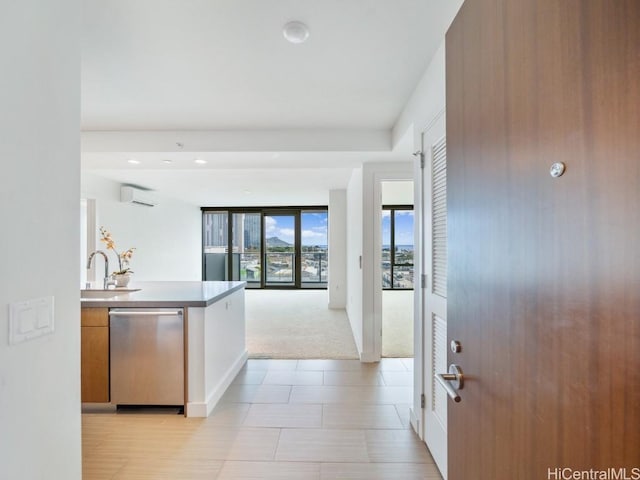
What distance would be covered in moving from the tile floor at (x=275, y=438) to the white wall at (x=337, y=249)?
341cm

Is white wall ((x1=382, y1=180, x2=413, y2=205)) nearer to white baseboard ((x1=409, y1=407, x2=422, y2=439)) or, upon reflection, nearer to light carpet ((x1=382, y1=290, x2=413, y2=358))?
light carpet ((x1=382, y1=290, x2=413, y2=358))

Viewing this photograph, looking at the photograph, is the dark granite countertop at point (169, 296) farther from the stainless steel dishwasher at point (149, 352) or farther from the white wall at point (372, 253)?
the white wall at point (372, 253)

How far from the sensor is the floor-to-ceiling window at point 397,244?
28.5 ft

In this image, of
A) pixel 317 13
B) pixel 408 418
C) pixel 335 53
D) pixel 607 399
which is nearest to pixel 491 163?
pixel 607 399

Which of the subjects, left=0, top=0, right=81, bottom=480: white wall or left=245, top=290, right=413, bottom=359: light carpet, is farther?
left=245, top=290, right=413, bottom=359: light carpet

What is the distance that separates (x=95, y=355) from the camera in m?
2.52

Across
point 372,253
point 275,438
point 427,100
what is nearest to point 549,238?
point 427,100

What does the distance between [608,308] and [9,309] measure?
1.31m

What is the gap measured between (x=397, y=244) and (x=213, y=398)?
6.87m

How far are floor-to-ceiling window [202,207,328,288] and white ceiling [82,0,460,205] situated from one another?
205 inches

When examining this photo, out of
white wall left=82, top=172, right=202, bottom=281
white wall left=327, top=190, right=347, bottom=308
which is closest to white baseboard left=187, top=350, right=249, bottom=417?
white wall left=82, top=172, right=202, bottom=281

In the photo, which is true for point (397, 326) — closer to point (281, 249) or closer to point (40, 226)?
point (281, 249)

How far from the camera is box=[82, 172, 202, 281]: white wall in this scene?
4711 mm

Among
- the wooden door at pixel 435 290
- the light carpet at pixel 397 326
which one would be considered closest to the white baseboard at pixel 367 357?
the light carpet at pixel 397 326
